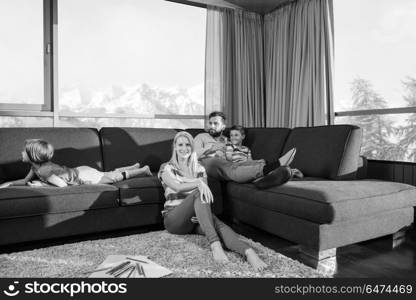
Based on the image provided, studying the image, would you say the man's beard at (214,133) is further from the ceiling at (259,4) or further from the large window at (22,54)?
the ceiling at (259,4)

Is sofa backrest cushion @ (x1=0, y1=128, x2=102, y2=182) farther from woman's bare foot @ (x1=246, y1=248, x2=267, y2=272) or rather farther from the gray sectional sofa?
woman's bare foot @ (x1=246, y1=248, x2=267, y2=272)

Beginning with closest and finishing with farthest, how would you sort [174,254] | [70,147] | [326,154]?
[174,254], [326,154], [70,147]

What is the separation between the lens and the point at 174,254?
2027 millimetres

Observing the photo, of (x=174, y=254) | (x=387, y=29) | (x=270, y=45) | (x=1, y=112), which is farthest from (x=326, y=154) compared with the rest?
(x=1, y=112)

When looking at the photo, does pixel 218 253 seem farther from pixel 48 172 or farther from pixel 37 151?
pixel 37 151

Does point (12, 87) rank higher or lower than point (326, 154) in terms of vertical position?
higher

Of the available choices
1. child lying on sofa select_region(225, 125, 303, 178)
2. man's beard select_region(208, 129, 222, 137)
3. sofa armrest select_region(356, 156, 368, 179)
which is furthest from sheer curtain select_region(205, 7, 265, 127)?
sofa armrest select_region(356, 156, 368, 179)

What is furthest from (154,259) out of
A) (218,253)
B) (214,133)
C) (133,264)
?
(214,133)

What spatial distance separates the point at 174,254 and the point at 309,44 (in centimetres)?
307

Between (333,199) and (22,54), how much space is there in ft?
10.9

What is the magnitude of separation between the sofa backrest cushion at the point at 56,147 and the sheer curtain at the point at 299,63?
94.0 inches

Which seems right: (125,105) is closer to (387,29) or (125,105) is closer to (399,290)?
(387,29)

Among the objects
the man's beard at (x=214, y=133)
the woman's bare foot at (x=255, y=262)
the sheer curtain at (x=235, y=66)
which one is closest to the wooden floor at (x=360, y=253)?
the woman's bare foot at (x=255, y=262)

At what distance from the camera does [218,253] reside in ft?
6.31
